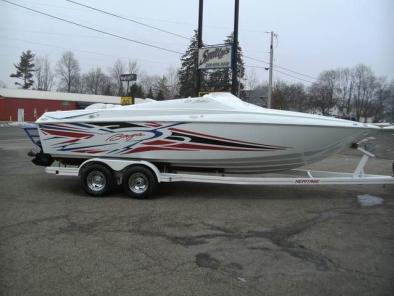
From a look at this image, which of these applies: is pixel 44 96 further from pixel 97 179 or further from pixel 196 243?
pixel 196 243

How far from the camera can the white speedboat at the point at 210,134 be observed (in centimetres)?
803

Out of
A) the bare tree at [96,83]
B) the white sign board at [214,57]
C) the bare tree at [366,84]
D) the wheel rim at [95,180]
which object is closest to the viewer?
the bare tree at [366,84]

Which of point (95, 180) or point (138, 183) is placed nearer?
point (138, 183)

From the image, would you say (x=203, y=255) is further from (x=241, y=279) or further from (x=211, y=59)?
(x=211, y=59)

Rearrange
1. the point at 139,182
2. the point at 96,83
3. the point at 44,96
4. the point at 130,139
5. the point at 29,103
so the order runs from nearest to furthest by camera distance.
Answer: the point at 139,182 < the point at 130,139 < the point at 29,103 < the point at 44,96 < the point at 96,83

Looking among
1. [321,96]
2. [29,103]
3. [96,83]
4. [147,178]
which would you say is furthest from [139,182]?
[96,83]

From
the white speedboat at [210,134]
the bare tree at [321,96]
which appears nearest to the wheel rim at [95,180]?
the white speedboat at [210,134]

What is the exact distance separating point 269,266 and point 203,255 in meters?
0.76

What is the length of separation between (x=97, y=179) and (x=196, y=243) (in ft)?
11.5

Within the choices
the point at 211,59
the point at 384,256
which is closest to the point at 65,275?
the point at 384,256

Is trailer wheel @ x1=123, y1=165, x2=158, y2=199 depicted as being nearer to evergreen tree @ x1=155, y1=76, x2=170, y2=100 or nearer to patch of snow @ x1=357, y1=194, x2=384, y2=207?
patch of snow @ x1=357, y1=194, x2=384, y2=207

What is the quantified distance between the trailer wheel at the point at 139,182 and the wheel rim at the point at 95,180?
464 mm

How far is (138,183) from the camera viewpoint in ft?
27.0

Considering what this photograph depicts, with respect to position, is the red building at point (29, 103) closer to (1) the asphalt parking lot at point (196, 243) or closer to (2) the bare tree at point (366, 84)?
(2) the bare tree at point (366, 84)
